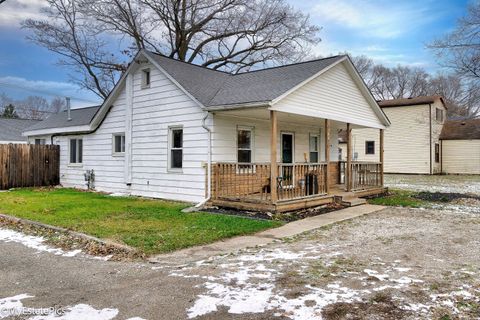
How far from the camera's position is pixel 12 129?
105 ft

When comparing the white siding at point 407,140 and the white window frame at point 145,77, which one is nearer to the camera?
the white window frame at point 145,77

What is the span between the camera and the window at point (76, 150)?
16.6 m

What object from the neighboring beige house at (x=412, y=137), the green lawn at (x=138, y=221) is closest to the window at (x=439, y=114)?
the neighboring beige house at (x=412, y=137)

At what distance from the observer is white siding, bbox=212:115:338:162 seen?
36.4ft

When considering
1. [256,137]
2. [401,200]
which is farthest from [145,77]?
[401,200]

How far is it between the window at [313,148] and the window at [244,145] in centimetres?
403

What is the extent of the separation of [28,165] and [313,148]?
1283 cm

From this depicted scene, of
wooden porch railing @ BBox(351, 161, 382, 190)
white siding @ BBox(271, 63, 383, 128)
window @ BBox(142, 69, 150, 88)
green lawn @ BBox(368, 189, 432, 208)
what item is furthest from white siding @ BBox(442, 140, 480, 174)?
window @ BBox(142, 69, 150, 88)

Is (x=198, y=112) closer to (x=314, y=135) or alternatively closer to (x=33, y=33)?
(x=314, y=135)

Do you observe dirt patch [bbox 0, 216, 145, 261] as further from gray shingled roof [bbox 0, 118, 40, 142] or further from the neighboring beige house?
gray shingled roof [bbox 0, 118, 40, 142]

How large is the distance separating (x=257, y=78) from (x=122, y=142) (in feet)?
19.6

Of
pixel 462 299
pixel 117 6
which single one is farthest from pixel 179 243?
pixel 117 6

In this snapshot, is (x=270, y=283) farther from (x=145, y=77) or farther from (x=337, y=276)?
(x=145, y=77)

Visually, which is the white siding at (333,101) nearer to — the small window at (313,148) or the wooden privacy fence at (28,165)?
the small window at (313,148)
